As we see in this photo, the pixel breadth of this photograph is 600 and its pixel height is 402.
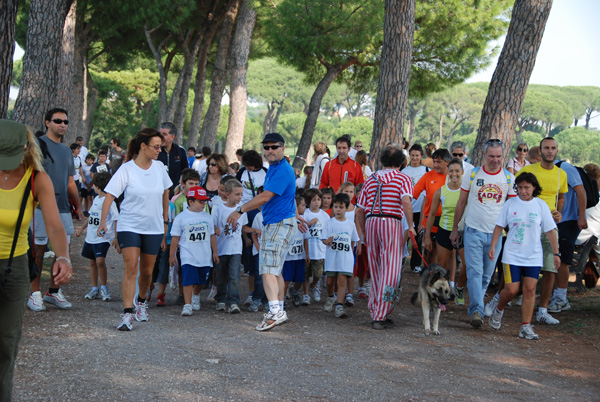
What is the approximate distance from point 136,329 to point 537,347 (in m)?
4.04

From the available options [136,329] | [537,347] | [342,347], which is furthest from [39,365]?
[537,347]

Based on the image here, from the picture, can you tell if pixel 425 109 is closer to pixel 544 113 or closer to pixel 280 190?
pixel 544 113

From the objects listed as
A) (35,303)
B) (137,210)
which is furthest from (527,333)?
(35,303)

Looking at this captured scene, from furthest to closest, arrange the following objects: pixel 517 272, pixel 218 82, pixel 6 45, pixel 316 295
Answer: pixel 218 82
pixel 316 295
pixel 6 45
pixel 517 272

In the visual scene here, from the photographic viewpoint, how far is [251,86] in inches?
3497

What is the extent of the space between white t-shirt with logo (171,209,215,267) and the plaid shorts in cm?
92

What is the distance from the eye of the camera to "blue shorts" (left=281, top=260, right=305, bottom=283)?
8.30 metres

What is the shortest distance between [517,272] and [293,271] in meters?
2.67

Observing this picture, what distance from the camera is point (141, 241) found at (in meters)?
6.63

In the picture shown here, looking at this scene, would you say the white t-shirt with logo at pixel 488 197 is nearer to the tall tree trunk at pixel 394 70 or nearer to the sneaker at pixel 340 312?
the sneaker at pixel 340 312

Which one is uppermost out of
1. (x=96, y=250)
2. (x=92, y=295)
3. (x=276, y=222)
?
(x=276, y=222)

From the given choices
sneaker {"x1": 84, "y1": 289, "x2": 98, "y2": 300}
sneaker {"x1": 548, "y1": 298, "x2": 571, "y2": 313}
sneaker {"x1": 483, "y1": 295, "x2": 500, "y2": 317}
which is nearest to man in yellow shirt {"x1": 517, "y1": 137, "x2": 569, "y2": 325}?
sneaker {"x1": 483, "y1": 295, "x2": 500, "y2": 317}

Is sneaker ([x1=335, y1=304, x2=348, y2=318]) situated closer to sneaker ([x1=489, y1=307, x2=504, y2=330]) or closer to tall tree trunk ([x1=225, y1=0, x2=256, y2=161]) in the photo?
sneaker ([x1=489, y1=307, x2=504, y2=330])

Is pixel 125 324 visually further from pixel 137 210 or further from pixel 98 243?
pixel 98 243
